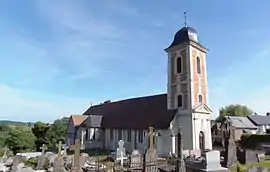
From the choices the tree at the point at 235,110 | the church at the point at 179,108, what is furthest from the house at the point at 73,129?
the tree at the point at 235,110

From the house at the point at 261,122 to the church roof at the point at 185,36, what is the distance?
31451 mm

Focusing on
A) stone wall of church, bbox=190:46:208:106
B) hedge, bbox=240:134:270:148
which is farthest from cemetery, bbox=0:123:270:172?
hedge, bbox=240:134:270:148

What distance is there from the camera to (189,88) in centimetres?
2670

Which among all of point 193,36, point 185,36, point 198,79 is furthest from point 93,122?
point 193,36

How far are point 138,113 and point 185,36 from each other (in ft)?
35.8

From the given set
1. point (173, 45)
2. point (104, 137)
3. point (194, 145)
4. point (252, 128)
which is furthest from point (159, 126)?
point (252, 128)

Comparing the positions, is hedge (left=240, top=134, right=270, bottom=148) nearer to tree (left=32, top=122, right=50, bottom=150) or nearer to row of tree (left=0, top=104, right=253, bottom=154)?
row of tree (left=0, top=104, right=253, bottom=154)

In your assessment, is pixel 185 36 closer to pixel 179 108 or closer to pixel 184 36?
pixel 184 36

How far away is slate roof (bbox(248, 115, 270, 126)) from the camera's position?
52.3 m

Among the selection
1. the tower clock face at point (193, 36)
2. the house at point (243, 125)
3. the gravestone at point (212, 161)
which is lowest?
the gravestone at point (212, 161)

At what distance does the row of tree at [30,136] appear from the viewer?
31797mm

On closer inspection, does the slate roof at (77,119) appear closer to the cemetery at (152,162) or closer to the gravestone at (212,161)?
the cemetery at (152,162)

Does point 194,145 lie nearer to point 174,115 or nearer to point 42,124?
point 174,115

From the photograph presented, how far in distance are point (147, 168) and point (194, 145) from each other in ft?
41.9
